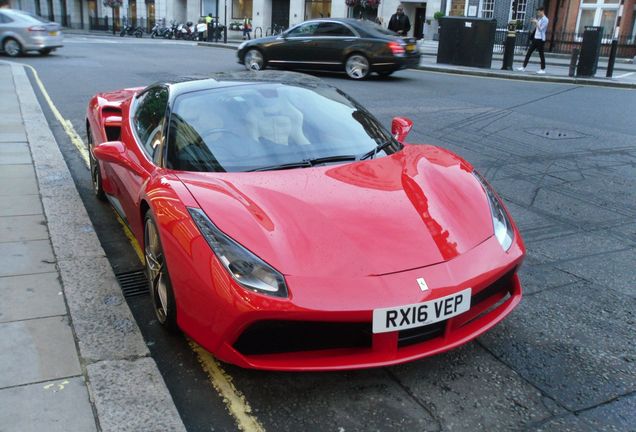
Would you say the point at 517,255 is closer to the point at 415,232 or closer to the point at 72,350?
the point at 415,232

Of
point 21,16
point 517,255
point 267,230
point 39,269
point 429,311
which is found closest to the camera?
point 429,311

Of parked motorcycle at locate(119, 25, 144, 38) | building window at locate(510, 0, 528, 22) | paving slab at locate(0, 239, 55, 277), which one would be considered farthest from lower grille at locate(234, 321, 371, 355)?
parked motorcycle at locate(119, 25, 144, 38)

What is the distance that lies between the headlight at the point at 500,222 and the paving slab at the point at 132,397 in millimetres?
1781

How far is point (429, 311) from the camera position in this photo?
253 cm

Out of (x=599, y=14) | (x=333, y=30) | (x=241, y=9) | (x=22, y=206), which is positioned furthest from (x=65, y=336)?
(x=241, y=9)

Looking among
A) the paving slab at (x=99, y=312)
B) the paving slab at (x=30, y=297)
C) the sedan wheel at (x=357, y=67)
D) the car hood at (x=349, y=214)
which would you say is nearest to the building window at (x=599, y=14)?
the sedan wheel at (x=357, y=67)

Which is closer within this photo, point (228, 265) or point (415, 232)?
point (228, 265)

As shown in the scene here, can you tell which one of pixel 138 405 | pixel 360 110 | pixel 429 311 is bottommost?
pixel 138 405

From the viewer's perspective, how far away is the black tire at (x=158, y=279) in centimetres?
300

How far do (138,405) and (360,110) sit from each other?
98.8 inches

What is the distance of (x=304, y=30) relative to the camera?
50.8ft

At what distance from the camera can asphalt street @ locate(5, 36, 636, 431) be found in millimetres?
2561

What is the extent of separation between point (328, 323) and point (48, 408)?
→ 1.27 m

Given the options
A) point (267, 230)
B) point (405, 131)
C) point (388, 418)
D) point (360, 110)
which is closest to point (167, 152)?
point (267, 230)
